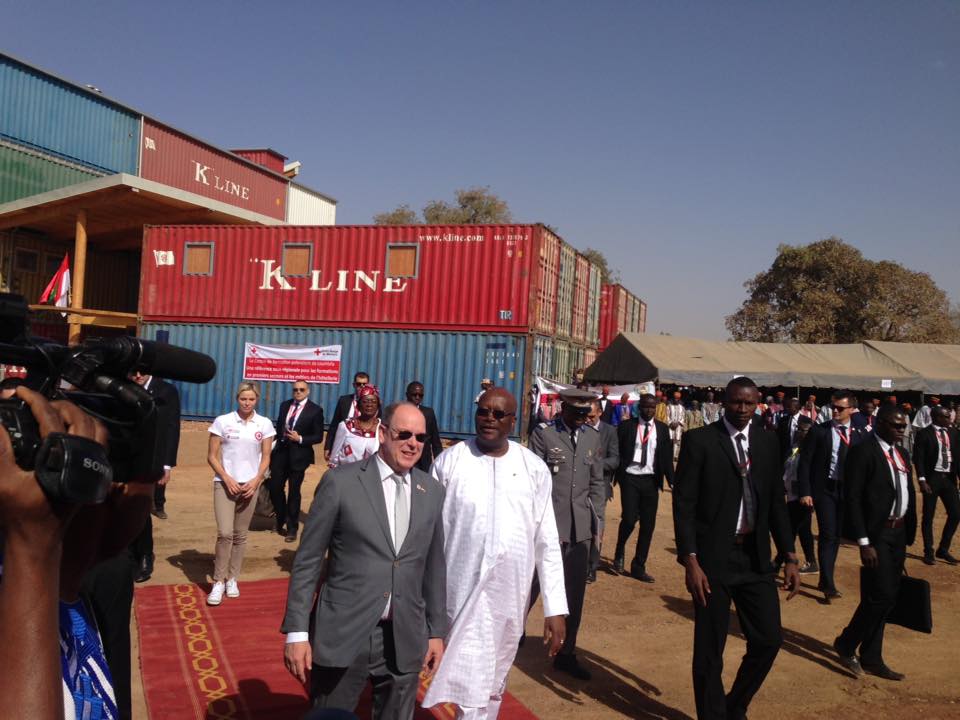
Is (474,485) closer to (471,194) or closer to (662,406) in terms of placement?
(662,406)

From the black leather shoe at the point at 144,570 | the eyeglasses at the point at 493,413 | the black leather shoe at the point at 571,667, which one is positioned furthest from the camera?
the black leather shoe at the point at 144,570

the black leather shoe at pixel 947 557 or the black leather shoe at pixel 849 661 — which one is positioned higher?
the black leather shoe at pixel 849 661

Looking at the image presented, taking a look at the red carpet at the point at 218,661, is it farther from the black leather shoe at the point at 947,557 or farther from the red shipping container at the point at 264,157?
the red shipping container at the point at 264,157

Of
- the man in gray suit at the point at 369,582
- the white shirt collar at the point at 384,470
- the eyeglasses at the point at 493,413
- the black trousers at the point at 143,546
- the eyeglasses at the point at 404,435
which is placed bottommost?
the black trousers at the point at 143,546

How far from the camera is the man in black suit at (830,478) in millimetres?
7457

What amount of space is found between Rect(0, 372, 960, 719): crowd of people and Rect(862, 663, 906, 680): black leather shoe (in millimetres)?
13

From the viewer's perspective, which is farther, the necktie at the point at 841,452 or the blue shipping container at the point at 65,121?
the blue shipping container at the point at 65,121

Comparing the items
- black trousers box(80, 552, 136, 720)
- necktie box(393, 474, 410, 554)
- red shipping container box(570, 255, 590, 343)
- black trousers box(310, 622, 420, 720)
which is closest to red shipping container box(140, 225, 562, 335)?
red shipping container box(570, 255, 590, 343)

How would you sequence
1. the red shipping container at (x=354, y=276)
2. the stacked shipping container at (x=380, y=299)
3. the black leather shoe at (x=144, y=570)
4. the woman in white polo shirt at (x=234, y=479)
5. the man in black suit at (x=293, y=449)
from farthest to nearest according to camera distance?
the red shipping container at (x=354, y=276) < the stacked shipping container at (x=380, y=299) < the man in black suit at (x=293, y=449) < the black leather shoe at (x=144, y=570) < the woman in white polo shirt at (x=234, y=479)

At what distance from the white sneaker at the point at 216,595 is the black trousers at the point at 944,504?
8158mm

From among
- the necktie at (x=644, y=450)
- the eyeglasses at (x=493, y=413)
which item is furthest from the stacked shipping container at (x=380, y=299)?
the eyeglasses at (x=493, y=413)

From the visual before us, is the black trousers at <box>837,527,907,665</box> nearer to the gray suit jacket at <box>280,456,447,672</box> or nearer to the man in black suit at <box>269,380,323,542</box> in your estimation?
the gray suit jacket at <box>280,456,447,672</box>

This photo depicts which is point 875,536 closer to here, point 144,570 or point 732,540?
point 732,540

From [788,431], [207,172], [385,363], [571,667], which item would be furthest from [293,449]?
[207,172]
